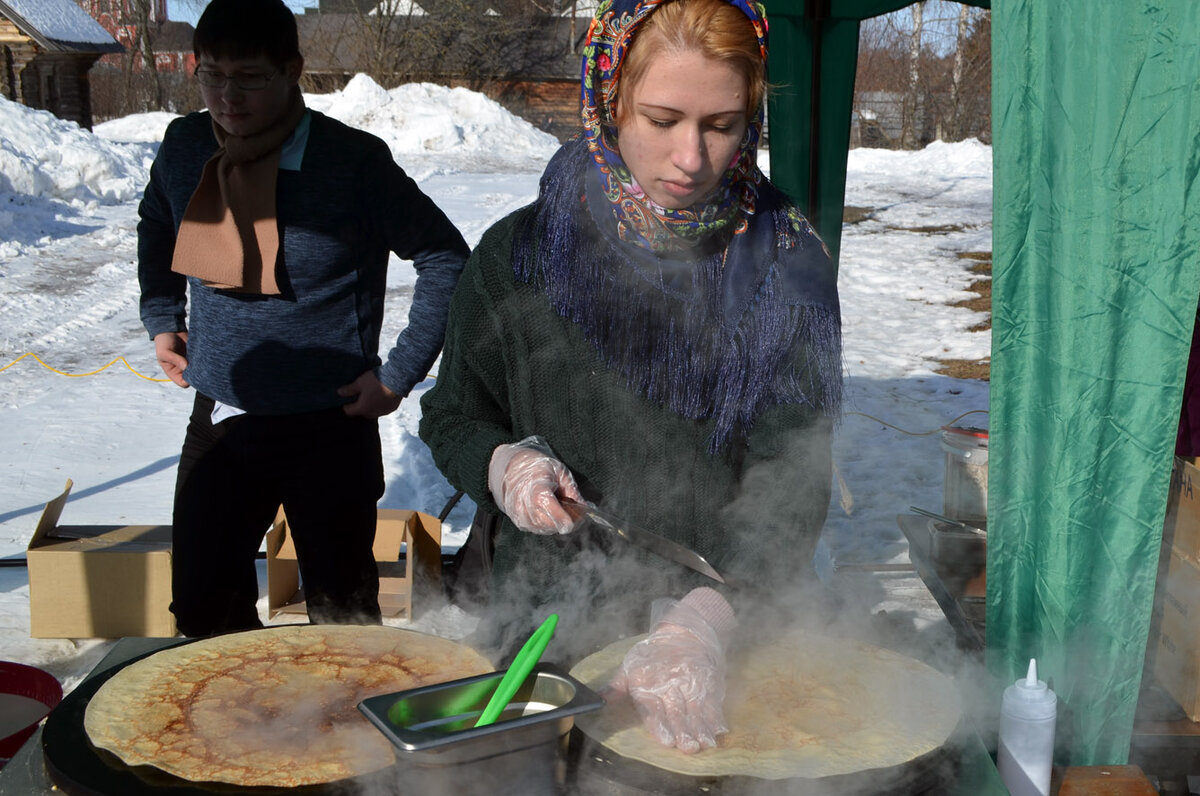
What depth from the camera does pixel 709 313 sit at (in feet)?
5.61

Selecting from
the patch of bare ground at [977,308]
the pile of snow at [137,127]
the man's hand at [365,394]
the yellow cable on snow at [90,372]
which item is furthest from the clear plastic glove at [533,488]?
the pile of snow at [137,127]

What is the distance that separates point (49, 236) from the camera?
432 inches

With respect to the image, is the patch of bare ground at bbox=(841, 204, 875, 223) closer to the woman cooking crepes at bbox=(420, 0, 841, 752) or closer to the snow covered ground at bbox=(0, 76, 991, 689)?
the snow covered ground at bbox=(0, 76, 991, 689)

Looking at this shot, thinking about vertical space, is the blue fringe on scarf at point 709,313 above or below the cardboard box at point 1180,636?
above

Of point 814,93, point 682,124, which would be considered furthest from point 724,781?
point 814,93

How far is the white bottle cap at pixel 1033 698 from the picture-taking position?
159 centimetres

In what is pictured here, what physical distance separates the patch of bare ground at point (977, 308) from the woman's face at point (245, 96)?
3000mm

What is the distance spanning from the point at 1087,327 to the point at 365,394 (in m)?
1.71

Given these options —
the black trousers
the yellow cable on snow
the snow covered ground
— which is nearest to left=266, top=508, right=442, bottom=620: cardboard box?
the snow covered ground

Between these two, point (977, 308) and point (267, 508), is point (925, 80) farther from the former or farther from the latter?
point (267, 508)

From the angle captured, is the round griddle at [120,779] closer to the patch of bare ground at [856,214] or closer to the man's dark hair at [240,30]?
the man's dark hair at [240,30]

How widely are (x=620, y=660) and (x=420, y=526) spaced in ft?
7.13

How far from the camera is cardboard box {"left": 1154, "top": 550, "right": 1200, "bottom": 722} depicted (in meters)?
2.21

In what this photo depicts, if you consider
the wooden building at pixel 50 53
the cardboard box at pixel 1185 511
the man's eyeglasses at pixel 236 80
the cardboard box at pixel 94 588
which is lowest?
the cardboard box at pixel 94 588
